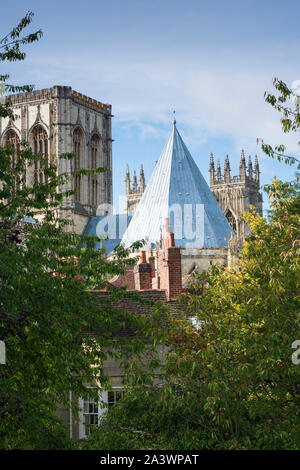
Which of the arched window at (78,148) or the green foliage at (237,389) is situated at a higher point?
the arched window at (78,148)

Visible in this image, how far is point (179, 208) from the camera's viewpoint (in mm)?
44344

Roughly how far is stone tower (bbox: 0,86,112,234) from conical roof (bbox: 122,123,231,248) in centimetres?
4182

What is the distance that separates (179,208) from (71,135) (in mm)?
48776

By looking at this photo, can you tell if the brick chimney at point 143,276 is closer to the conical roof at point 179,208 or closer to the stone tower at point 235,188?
the conical roof at point 179,208

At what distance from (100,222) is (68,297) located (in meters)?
75.7

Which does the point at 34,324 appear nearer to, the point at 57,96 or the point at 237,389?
the point at 237,389

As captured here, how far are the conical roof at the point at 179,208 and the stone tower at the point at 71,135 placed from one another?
4182 cm

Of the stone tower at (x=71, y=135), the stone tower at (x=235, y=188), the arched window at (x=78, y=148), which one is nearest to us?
the stone tower at (x=71, y=135)

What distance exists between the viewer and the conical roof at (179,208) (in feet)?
139

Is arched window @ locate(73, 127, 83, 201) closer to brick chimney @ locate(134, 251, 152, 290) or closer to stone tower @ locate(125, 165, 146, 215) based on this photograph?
stone tower @ locate(125, 165, 146, 215)

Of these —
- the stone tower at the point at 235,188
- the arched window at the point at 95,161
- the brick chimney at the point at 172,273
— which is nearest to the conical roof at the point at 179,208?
the brick chimney at the point at 172,273

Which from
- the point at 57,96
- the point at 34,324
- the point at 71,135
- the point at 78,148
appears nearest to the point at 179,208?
the point at 34,324

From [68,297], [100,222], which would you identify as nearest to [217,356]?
[68,297]

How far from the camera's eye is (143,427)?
13.1 metres
